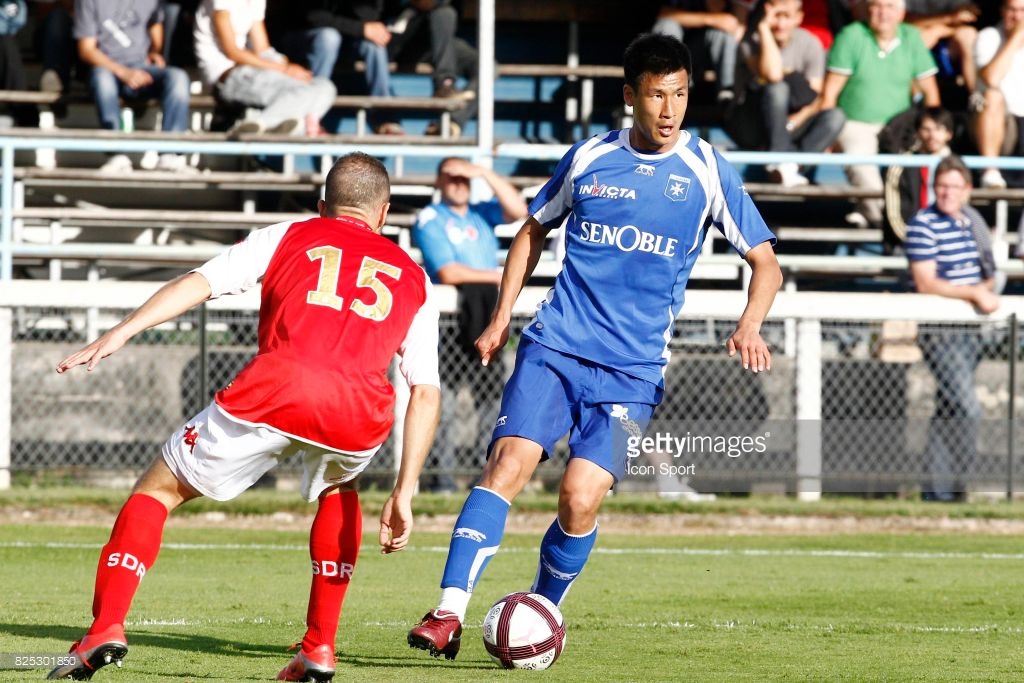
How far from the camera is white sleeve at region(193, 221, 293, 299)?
5262mm

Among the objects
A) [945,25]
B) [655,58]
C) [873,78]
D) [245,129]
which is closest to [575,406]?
[655,58]

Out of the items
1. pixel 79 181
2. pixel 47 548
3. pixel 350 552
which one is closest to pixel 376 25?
pixel 79 181

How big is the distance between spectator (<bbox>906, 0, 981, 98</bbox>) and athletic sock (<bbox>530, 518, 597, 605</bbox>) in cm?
1081

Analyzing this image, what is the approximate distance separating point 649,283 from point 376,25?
30.8 ft

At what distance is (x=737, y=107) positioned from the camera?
14.9 m

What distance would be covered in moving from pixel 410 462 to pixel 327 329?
0.52 meters

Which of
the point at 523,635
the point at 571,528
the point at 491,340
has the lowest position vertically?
the point at 523,635

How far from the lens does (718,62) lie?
608 inches

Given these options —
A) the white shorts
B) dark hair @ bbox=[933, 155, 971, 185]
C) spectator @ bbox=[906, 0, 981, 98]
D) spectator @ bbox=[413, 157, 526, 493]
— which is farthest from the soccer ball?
spectator @ bbox=[906, 0, 981, 98]

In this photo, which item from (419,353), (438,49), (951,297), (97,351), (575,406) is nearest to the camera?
(97,351)

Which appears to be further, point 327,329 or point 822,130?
point 822,130

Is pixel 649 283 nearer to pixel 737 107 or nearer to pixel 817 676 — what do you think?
pixel 817 676

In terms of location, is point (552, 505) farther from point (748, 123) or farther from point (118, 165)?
point (118, 165)

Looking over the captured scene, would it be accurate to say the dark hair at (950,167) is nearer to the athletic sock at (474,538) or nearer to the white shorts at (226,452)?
the athletic sock at (474,538)
